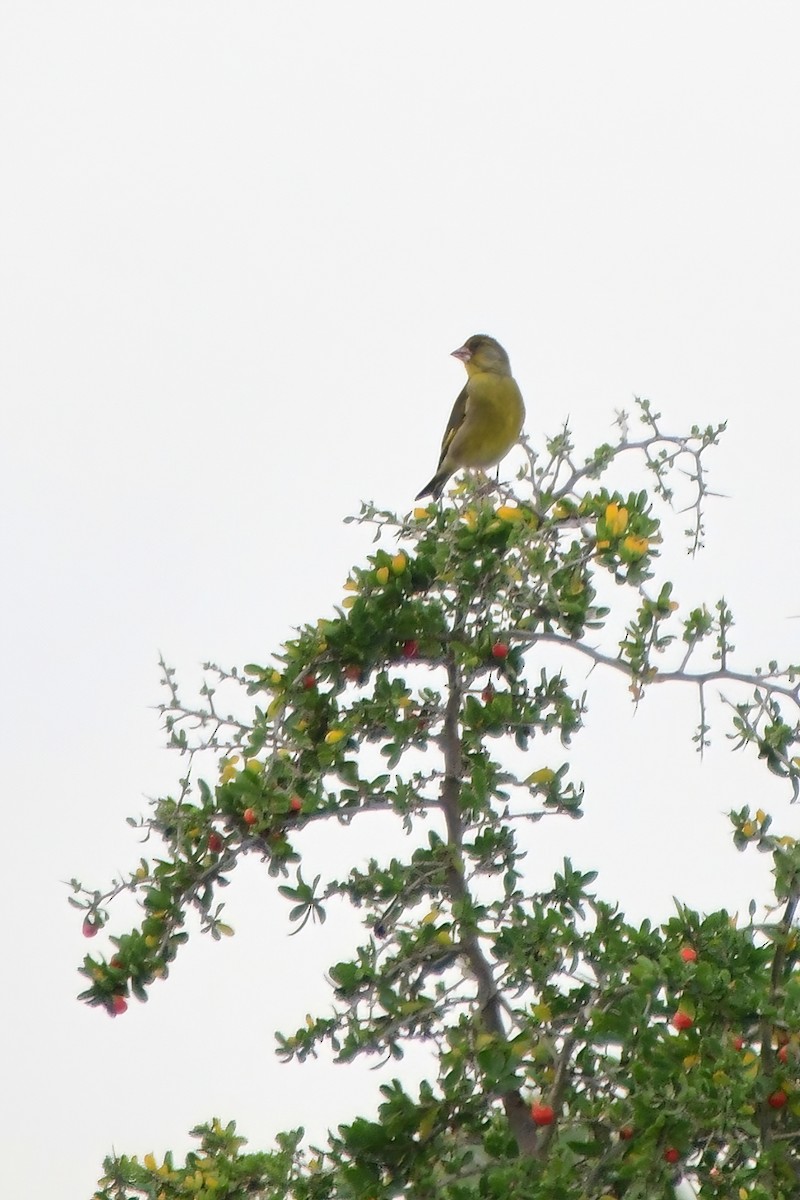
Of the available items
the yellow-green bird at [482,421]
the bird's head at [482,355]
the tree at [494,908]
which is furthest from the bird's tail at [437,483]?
the tree at [494,908]

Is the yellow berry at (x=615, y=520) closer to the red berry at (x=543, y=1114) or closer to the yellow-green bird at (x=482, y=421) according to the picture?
the red berry at (x=543, y=1114)

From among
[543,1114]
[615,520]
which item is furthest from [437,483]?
[543,1114]

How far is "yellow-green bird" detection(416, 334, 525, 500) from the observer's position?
4.77 metres

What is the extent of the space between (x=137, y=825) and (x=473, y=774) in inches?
23.2

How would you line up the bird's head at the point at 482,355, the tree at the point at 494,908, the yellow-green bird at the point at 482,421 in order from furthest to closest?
1. the bird's head at the point at 482,355
2. the yellow-green bird at the point at 482,421
3. the tree at the point at 494,908

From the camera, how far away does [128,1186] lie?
9.59ft

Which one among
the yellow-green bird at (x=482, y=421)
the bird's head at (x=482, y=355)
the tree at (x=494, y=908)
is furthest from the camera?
the bird's head at (x=482, y=355)

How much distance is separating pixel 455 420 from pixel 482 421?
0.40 feet

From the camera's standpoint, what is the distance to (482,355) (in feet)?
16.2

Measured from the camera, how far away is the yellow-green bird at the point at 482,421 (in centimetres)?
477

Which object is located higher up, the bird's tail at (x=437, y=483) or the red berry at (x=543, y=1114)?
the bird's tail at (x=437, y=483)

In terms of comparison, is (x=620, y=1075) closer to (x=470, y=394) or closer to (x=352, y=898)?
(x=352, y=898)

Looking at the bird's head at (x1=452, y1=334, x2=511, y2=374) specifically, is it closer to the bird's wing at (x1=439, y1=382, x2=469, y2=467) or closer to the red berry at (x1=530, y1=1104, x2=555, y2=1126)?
the bird's wing at (x1=439, y1=382, x2=469, y2=467)

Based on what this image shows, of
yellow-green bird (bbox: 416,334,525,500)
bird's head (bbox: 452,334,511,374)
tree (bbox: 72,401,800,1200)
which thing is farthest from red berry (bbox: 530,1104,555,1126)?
bird's head (bbox: 452,334,511,374)
